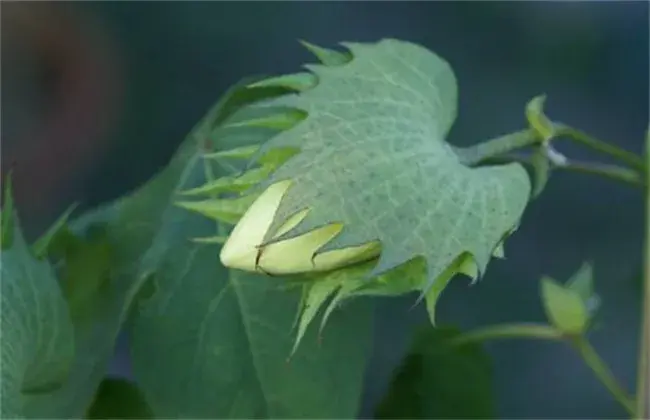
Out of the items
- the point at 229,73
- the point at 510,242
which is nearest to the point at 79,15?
the point at 229,73

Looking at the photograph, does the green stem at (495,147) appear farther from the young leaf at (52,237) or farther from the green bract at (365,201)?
the young leaf at (52,237)

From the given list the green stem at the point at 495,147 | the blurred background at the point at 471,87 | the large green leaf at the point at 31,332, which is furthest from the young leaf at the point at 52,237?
the blurred background at the point at 471,87

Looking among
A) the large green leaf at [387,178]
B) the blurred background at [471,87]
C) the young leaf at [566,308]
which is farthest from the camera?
the blurred background at [471,87]

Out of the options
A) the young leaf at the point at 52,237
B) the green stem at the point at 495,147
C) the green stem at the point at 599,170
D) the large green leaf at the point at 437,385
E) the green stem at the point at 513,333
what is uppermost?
the green stem at the point at 495,147

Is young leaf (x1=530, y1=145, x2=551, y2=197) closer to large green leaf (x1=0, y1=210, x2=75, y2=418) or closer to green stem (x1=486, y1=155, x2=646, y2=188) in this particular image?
green stem (x1=486, y1=155, x2=646, y2=188)

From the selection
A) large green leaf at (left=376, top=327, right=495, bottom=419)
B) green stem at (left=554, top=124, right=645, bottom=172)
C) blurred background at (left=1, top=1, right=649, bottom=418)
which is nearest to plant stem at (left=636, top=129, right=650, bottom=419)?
green stem at (left=554, top=124, right=645, bottom=172)
